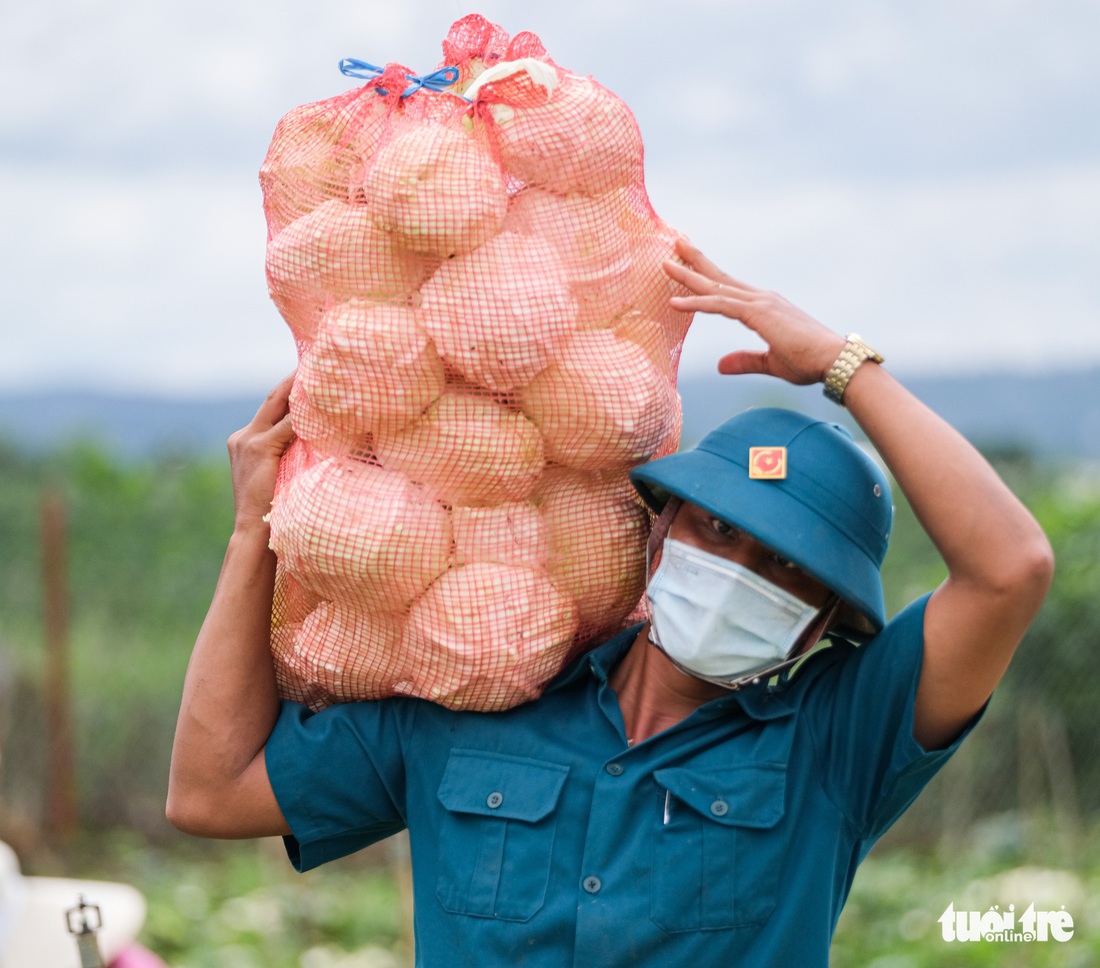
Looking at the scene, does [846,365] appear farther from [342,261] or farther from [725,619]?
[342,261]

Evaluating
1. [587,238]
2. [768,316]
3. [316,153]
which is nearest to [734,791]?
[768,316]

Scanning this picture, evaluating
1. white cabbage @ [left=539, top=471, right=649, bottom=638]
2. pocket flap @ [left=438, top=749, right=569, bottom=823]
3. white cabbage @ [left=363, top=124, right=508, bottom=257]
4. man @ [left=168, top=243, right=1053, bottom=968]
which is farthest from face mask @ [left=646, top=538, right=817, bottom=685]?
white cabbage @ [left=363, top=124, right=508, bottom=257]

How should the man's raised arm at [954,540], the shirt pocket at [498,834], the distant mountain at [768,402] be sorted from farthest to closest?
1. the distant mountain at [768,402]
2. the shirt pocket at [498,834]
3. the man's raised arm at [954,540]

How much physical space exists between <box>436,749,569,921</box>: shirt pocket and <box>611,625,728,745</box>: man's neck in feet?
0.51

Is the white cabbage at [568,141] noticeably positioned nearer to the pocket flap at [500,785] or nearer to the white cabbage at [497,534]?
the white cabbage at [497,534]

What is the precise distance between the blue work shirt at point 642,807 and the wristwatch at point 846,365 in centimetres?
34

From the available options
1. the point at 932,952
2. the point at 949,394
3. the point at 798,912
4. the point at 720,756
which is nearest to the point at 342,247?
the point at 720,756

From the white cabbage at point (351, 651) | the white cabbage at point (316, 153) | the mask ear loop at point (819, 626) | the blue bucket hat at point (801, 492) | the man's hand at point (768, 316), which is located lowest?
the white cabbage at point (351, 651)

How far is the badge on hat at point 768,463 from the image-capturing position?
74.3 inches

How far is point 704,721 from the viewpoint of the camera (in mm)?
1954

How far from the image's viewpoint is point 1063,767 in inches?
217

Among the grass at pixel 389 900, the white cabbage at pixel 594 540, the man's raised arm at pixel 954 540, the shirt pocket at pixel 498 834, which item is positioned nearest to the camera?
the man's raised arm at pixel 954 540

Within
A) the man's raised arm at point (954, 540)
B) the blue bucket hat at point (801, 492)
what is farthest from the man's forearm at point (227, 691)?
the man's raised arm at point (954, 540)

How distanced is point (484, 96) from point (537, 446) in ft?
1.71
